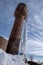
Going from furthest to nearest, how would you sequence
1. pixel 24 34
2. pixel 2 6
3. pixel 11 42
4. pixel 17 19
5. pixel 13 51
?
pixel 2 6 → pixel 17 19 → pixel 24 34 → pixel 11 42 → pixel 13 51

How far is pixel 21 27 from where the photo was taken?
12.4ft

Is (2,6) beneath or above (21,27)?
above

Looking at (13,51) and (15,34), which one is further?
(15,34)

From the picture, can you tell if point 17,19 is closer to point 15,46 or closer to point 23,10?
point 23,10

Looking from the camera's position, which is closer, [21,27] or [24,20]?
[21,27]

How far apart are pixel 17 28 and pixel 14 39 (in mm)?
409

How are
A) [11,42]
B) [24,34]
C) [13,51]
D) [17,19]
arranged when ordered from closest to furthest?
[13,51], [11,42], [24,34], [17,19]

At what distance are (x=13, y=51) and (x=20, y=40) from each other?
0.44 m

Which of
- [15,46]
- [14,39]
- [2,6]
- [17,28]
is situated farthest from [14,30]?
[2,6]

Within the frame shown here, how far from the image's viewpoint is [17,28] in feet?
12.4

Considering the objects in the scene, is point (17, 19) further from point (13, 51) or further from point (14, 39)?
point (13, 51)

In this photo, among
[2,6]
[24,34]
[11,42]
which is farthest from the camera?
[2,6]

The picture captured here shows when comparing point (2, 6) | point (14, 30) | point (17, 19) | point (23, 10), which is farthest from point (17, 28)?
point (2, 6)

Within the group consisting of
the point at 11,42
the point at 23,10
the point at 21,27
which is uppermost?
the point at 23,10
